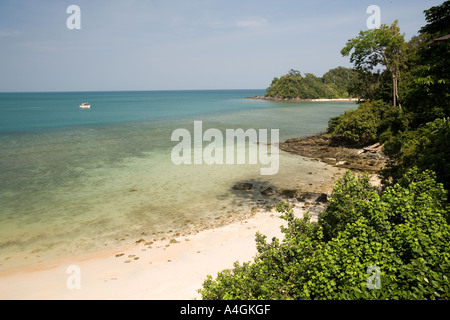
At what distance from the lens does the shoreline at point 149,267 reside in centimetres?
966

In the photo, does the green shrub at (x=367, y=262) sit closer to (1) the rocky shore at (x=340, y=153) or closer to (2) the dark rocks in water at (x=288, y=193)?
(2) the dark rocks in water at (x=288, y=193)

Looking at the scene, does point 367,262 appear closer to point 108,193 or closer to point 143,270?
point 143,270

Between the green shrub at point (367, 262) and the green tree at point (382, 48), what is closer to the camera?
the green shrub at point (367, 262)

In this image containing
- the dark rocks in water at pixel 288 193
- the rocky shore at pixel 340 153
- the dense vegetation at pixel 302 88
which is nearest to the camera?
the dark rocks in water at pixel 288 193

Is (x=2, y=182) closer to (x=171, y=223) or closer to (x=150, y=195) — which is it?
(x=150, y=195)

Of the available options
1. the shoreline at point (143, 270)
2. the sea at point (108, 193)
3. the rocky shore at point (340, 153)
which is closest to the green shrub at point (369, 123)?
the rocky shore at point (340, 153)

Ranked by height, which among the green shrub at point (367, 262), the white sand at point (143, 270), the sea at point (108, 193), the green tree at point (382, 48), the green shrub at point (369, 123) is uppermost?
the green tree at point (382, 48)

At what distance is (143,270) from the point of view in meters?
10.8

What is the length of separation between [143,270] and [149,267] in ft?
0.91

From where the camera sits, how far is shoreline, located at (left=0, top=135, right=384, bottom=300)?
966cm

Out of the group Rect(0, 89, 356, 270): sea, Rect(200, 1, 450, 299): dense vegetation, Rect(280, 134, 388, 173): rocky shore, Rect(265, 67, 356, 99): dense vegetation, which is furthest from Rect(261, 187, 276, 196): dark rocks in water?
Rect(265, 67, 356, 99): dense vegetation

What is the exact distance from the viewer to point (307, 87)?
487 feet

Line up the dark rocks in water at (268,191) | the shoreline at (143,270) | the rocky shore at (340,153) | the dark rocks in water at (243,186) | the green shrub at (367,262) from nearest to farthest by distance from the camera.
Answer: the green shrub at (367,262), the shoreline at (143,270), the dark rocks in water at (268,191), the dark rocks in water at (243,186), the rocky shore at (340,153)

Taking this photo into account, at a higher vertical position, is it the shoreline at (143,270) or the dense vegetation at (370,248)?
the dense vegetation at (370,248)
